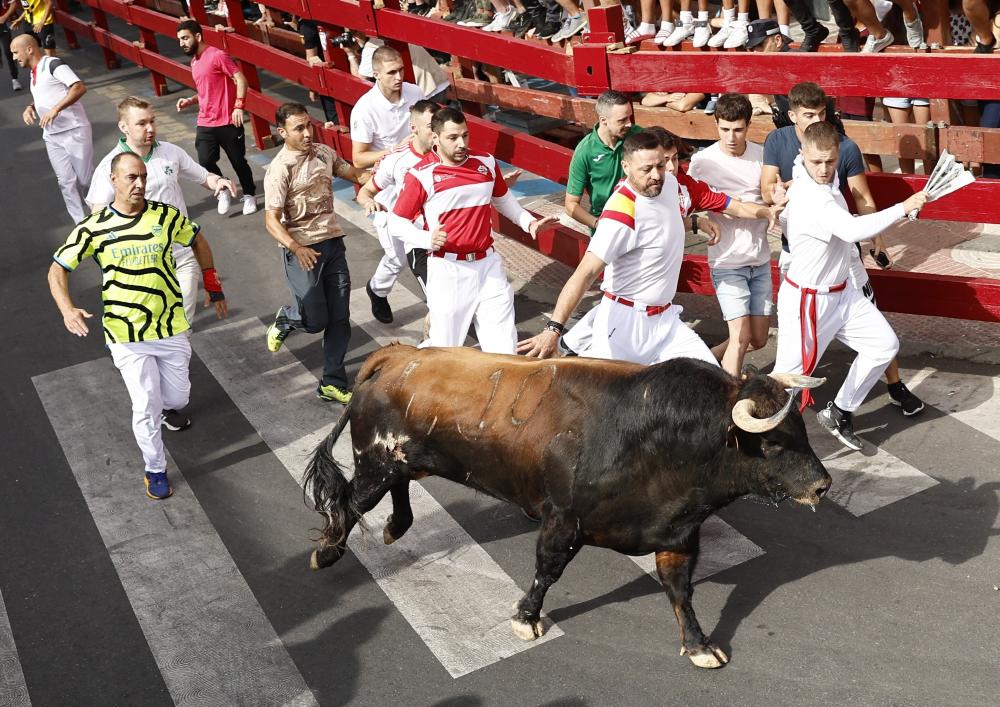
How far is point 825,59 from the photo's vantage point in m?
7.41

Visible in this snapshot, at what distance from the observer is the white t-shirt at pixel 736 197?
7.27 meters

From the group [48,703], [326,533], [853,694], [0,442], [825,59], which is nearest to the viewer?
[853,694]

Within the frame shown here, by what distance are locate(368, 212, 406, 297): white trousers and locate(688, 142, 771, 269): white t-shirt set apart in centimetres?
257

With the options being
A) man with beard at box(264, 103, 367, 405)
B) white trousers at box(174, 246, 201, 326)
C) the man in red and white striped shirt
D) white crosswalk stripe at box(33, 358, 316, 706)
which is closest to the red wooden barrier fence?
the man in red and white striped shirt

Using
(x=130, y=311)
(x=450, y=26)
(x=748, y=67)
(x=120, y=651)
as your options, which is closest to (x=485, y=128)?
(x=450, y=26)

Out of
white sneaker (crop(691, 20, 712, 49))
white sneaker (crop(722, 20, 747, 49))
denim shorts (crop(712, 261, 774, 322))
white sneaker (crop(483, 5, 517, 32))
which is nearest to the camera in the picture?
denim shorts (crop(712, 261, 774, 322))

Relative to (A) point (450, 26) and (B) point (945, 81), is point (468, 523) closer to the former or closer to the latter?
(B) point (945, 81)

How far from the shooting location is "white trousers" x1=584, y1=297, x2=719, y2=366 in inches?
259

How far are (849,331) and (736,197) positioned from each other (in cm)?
115

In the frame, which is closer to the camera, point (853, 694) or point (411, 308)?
point (853, 694)

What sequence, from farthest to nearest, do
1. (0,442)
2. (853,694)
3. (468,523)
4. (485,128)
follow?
(485,128) < (0,442) < (468,523) < (853,694)

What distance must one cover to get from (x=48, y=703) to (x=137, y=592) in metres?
0.87

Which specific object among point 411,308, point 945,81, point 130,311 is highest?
point 945,81

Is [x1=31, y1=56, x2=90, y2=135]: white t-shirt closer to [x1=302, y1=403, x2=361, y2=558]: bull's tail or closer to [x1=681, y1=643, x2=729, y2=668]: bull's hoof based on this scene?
[x1=302, y1=403, x2=361, y2=558]: bull's tail
